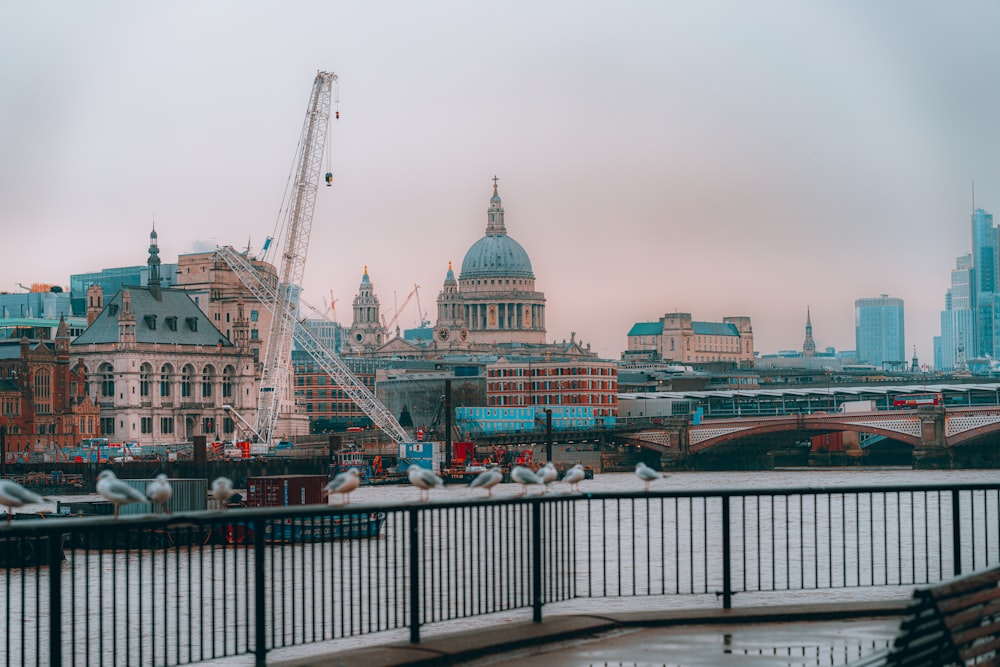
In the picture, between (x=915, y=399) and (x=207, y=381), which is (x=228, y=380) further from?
(x=915, y=399)

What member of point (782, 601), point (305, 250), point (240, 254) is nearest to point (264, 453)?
point (305, 250)

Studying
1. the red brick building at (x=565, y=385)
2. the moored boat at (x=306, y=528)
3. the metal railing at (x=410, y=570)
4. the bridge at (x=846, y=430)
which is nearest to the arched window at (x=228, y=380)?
the red brick building at (x=565, y=385)

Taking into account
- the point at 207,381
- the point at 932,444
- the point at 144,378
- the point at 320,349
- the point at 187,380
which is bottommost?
the point at 932,444

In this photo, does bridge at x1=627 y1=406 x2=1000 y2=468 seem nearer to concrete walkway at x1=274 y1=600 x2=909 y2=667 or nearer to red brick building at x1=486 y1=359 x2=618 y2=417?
red brick building at x1=486 y1=359 x2=618 y2=417

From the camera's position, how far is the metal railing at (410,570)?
1319 centimetres

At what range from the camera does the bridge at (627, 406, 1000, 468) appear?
425ft

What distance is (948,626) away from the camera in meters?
9.97

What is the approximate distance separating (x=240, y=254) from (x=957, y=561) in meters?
162

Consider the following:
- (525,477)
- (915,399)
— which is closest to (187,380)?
(915,399)

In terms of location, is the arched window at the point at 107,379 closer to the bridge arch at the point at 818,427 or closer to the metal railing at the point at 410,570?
the bridge arch at the point at 818,427

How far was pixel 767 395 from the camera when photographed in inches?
6988

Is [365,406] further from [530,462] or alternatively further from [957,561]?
[957,561]

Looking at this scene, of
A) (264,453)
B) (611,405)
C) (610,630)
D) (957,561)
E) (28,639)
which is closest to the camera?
(610,630)

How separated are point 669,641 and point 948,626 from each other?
4.36 metres
